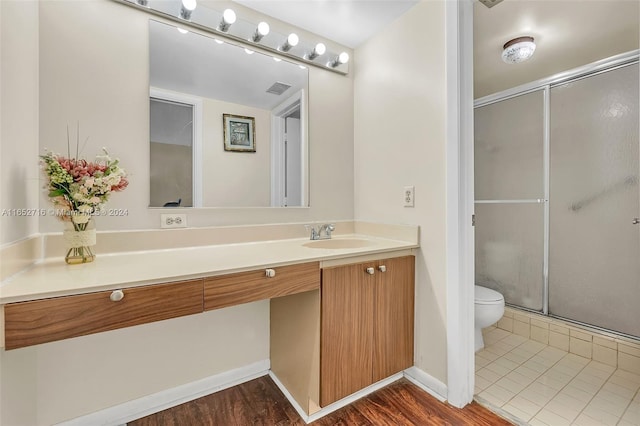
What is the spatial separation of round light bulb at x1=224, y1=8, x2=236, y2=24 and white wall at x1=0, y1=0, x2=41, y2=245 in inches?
31.0

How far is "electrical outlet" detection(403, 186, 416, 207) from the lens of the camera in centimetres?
166

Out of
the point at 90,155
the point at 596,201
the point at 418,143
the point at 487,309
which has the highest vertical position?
the point at 418,143

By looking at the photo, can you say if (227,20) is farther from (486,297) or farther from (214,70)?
(486,297)

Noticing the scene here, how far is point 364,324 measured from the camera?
55.4 inches

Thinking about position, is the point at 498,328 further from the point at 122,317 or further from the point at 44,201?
the point at 44,201

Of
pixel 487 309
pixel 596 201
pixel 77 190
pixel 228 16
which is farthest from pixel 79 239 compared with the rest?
pixel 596 201

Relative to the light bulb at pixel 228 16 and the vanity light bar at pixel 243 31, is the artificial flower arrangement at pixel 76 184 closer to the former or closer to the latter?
the vanity light bar at pixel 243 31

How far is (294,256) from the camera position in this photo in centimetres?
129

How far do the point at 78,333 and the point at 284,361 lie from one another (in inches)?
39.6

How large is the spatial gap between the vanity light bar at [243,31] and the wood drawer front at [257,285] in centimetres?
137

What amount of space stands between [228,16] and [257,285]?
4.73ft

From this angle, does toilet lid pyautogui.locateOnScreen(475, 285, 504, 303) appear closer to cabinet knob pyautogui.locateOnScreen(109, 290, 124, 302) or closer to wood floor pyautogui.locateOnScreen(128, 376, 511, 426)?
wood floor pyautogui.locateOnScreen(128, 376, 511, 426)

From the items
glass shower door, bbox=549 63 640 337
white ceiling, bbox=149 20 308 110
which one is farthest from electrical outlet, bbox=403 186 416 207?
glass shower door, bbox=549 63 640 337

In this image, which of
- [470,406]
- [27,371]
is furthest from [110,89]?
[470,406]
